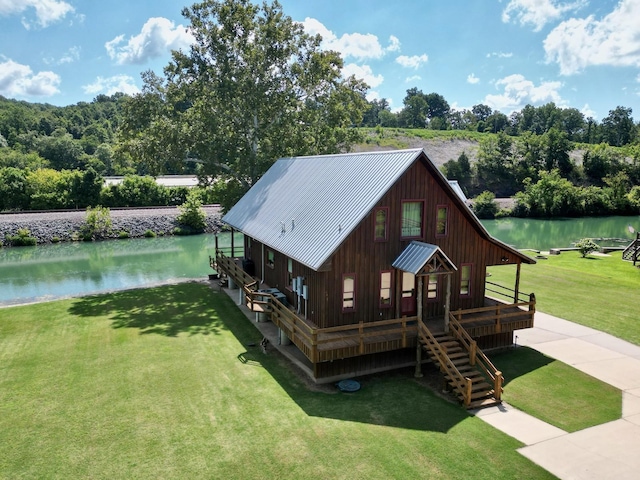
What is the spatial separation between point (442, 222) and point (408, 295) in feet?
9.11

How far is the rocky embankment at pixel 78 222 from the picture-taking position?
43.8 metres

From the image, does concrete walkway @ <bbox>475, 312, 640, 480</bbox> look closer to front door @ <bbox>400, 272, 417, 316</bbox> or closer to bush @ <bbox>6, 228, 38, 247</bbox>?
front door @ <bbox>400, 272, 417, 316</bbox>

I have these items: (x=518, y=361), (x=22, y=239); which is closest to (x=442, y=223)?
(x=518, y=361)

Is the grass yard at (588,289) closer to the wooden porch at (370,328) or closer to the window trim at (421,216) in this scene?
the wooden porch at (370,328)

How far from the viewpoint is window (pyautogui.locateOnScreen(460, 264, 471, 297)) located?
54.3 feet

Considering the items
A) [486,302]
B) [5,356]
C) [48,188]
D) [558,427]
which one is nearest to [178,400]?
[5,356]

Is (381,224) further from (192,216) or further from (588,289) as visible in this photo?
(192,216)

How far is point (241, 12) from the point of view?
92.5 ft

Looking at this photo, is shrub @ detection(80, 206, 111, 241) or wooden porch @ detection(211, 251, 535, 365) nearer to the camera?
wooden porch @ detection(211, 251, 535, 365)

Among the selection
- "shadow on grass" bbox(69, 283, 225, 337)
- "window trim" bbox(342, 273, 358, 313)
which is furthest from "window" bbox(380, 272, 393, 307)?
"shadow on grass" bbox(69, 283, 225, 337)

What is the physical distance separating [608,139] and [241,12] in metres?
131

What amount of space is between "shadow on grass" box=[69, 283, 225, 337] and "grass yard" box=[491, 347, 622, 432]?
1083 centimetres

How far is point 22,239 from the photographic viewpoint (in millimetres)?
42344

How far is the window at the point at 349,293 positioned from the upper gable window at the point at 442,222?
3.56 metres
